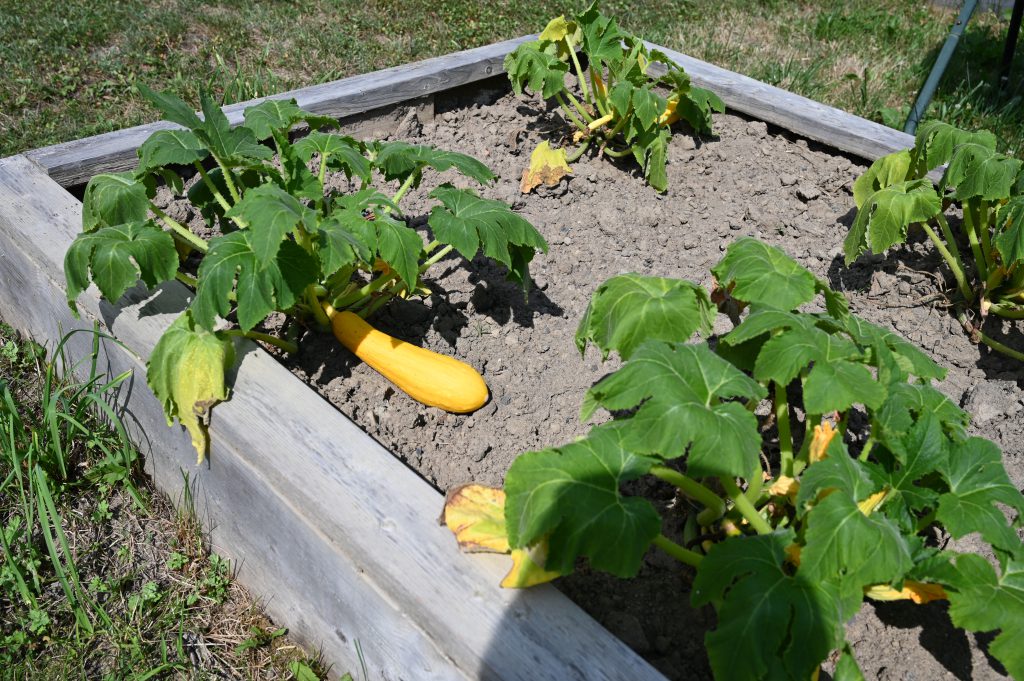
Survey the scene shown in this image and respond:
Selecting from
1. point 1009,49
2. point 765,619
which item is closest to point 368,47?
point 1009,49

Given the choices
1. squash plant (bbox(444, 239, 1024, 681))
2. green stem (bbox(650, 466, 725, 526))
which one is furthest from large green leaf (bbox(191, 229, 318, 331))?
green stem (bbox(650, 466, 725, 526))

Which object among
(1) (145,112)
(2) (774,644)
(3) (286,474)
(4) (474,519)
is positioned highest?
(2) (774,644)

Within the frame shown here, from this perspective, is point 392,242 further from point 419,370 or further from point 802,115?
point 802,115

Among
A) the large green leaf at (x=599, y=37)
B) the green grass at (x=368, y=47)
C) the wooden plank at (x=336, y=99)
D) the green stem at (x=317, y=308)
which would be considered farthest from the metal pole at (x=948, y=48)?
the green stem at (x=317, y=308)

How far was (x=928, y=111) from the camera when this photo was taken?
4.85 m

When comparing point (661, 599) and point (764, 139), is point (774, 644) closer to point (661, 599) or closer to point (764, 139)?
point (661, 599)

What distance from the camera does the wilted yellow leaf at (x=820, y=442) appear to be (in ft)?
6.63

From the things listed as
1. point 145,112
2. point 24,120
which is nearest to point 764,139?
point 145,112

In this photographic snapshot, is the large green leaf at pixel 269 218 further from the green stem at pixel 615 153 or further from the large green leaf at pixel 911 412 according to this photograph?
the green stem at pixel 615 153

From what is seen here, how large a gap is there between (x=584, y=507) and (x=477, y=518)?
1.21 feet

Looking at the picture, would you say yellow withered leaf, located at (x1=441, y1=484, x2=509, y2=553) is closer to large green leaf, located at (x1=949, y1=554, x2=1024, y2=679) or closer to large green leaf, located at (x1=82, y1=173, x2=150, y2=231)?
large green leaf, located at (x1=949, y1=554, x2=1024, y2=679)

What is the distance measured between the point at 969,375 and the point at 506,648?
200 centimetres

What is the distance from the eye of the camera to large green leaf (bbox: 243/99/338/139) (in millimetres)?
2648

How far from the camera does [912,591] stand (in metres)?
1.84
